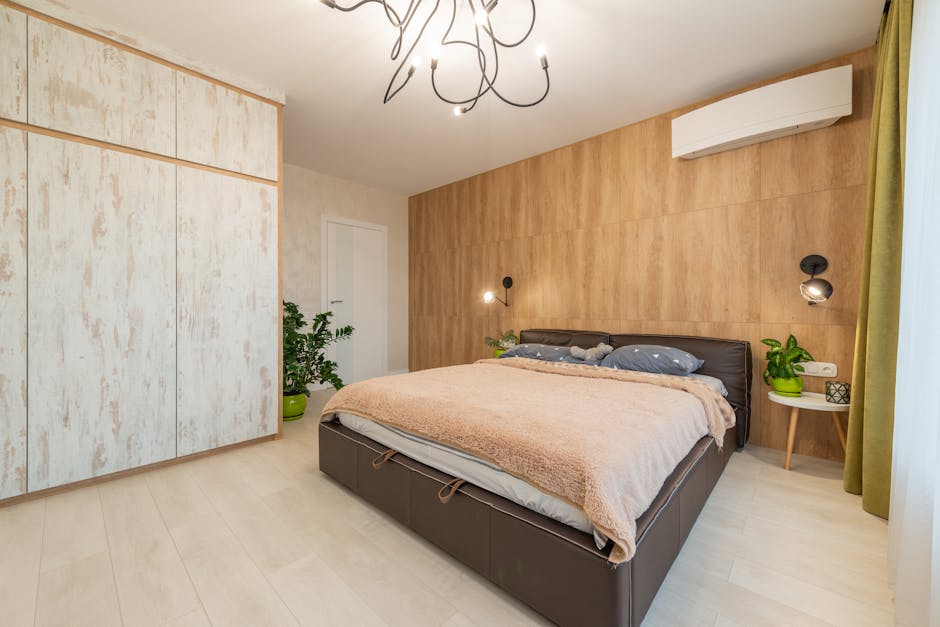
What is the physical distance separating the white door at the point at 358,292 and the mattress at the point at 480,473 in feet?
10.1

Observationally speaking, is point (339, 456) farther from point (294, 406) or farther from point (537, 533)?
point (294, 406)

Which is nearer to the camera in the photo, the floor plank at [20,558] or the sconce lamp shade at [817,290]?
the floor plank at [20,558]

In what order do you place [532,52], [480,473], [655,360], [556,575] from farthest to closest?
[655,360] < [532,52] < [480,473] < [556,575]

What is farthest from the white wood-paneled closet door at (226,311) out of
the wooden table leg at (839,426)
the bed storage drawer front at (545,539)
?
the wooden table leg at (839,426)

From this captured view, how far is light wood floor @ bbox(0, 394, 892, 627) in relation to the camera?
1.31 m

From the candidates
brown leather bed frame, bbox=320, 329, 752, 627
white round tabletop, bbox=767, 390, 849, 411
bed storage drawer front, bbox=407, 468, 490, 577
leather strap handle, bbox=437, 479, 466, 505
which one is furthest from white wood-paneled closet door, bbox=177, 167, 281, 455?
white round tabletop, bbox=767, 390, 849, 411

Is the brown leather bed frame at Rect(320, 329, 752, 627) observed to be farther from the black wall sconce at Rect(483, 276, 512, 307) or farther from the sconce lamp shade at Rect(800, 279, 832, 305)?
the black wall sconce at Rect(483, 276, 512, 307)

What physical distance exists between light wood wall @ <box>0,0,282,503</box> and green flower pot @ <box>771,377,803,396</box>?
3667 millimetres

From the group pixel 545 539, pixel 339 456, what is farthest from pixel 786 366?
pixel 339 456

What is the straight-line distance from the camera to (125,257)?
2.34 m

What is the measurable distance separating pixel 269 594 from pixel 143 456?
169cm

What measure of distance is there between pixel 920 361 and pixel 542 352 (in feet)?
7.31

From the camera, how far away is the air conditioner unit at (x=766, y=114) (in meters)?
2.35

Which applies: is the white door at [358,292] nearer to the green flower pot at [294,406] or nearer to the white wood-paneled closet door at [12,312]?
the green flower pot at [294,406]
